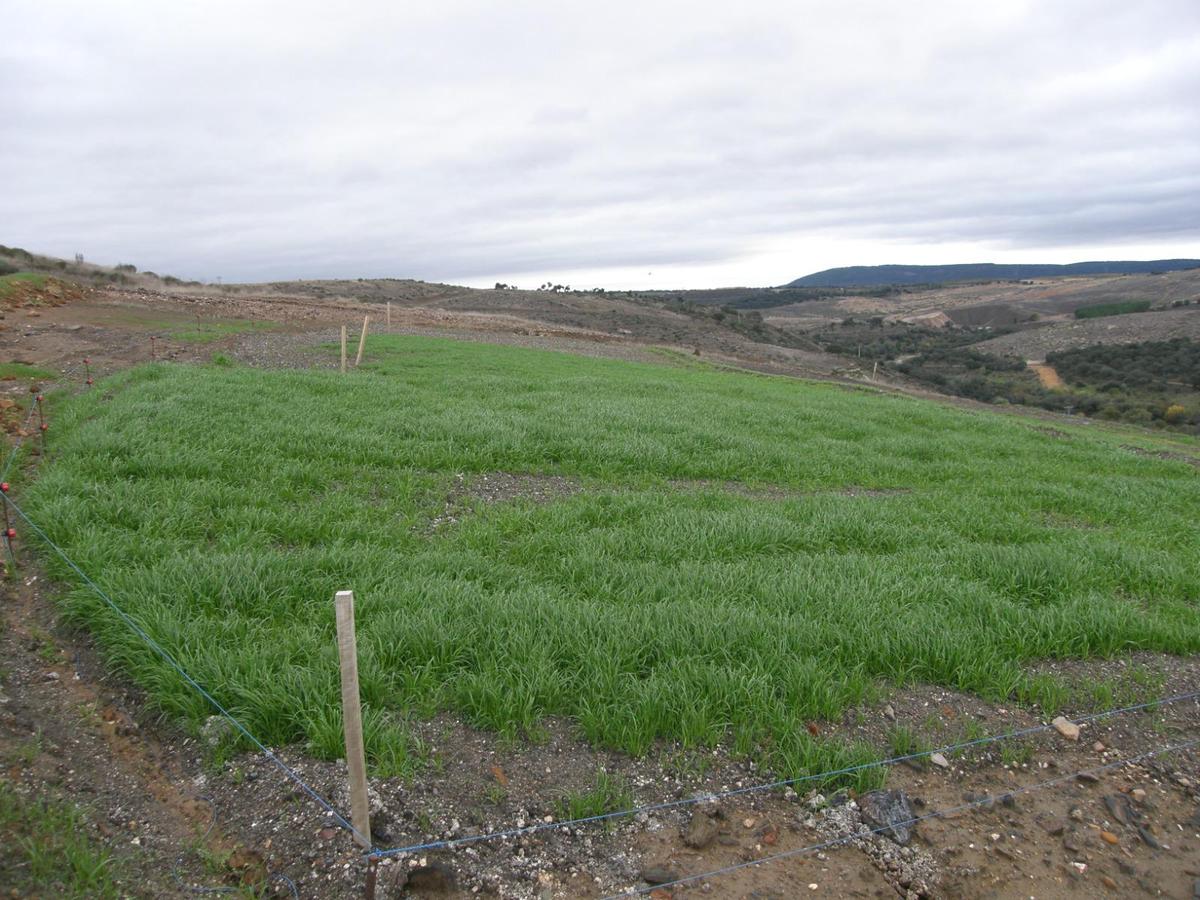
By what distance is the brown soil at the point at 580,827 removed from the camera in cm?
282

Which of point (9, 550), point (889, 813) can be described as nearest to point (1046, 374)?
point (889, 813)

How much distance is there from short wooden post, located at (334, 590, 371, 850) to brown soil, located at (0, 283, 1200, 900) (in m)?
0.20

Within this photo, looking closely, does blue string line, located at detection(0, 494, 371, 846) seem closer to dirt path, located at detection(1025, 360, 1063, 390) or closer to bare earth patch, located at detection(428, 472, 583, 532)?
bare earth patch, located at detection(428, 472, 583, 532)

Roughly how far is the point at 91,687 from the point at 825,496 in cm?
658

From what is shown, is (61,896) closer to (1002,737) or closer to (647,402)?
(1002,737)

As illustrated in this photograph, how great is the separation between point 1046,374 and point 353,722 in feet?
194

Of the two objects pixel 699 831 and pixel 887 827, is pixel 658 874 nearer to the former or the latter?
pixel 699 831

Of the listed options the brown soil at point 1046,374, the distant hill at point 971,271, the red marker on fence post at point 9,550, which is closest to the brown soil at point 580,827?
the red marker on fence post at point 9,550

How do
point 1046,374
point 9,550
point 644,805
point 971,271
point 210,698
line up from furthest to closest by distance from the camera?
point 971,271, point 1046,374, point 9,550, point 210,698, point 644,805

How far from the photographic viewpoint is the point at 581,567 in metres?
5.39

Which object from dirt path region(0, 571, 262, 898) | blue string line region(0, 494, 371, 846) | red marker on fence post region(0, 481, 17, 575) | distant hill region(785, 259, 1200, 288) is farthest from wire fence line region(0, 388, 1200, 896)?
distant hill region(785, 259, 1200, 288)

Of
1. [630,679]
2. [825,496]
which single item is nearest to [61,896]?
[630,679]

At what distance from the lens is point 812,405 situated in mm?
15891

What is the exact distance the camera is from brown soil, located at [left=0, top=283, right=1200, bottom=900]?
9.24ft
